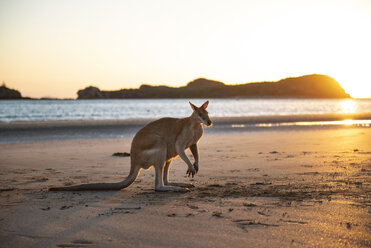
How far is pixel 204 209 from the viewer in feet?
12.8

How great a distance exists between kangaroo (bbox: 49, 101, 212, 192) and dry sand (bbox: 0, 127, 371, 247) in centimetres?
15

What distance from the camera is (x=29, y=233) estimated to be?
10.5 ft

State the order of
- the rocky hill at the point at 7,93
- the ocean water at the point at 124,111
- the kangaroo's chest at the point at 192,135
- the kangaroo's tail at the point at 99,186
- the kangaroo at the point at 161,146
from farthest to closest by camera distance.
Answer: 1. the rocky hill at the point at 7,93
2. the ocean water at the point at 124,111
3. the kangaroo's chest at the point at 192,135
4. the kangaroo at the point at 161,146
5. the kangaroo's tail at the point at 99,186

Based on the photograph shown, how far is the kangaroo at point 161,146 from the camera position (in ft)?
15.8

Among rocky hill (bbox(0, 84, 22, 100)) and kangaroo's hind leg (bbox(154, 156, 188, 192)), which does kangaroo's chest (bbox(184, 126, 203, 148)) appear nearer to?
kangaroo's hind leg (bbox(154, 156, 188, 192))

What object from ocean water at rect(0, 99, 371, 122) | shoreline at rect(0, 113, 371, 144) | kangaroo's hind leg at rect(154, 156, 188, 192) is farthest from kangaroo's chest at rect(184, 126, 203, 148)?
ocean water at rect(0, 99, 371, 122)

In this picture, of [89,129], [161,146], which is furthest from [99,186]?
[89,129]

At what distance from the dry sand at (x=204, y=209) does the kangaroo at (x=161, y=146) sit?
0.15 metres

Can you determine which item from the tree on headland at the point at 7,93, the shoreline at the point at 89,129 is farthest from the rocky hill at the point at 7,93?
the shoreline at the point at 89,129

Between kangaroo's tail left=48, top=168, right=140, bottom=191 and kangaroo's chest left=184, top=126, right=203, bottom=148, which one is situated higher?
kangaroo's chest left=184, top=126, right=203, bottom=148

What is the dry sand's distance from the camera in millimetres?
3025

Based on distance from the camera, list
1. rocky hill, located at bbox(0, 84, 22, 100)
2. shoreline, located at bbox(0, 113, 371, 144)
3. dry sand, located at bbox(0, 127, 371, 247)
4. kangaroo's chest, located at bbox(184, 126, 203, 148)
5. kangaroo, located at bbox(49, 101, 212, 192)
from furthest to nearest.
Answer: rocky hill, located at bbox(0, 84, 22, 100), shoreline, located at bbox(0, 113, 371, 144), kangaroo's chest, located at bbox(184, 126, 203, 148), kangaroo, located at bbox(49, 101, 212, 192), dry sand, located at bbox(0, 127, 371, 247)

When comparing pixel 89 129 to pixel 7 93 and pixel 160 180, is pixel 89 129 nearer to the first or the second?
pixel 160 180

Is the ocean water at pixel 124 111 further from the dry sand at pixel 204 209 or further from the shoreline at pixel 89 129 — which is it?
the dry sand at pixel 204 209
